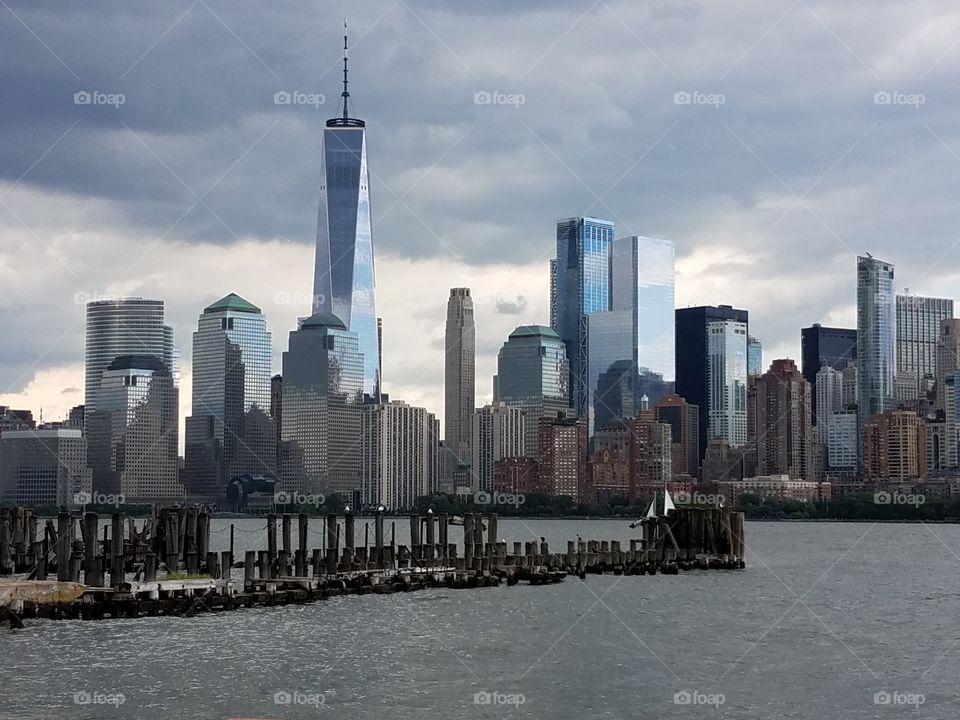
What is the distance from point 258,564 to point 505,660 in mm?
26933

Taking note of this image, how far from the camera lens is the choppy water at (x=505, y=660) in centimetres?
5025

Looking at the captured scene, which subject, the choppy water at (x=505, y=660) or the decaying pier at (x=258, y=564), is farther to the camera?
the decaying pier at (x=258, y=564)

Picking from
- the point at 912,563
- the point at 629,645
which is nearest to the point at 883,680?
the point at 629,645

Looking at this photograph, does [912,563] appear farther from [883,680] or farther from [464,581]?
[883,680]

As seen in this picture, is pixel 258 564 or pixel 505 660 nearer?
pixel 505 660

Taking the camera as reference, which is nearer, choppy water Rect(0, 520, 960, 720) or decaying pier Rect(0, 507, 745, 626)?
choppy water Rect(0, 520, 960, 720)

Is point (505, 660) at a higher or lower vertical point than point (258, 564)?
lower

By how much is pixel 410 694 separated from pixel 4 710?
13.8 metres

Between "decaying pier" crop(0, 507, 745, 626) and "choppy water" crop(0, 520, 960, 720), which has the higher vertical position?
"decaying pier" crop(0, 507, 745, 626)

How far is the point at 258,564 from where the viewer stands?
8438 cm

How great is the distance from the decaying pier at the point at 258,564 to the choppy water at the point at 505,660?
1127 mm

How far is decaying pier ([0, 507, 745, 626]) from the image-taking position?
232 feet

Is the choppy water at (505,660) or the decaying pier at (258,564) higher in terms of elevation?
the decaying pier at (258,564)

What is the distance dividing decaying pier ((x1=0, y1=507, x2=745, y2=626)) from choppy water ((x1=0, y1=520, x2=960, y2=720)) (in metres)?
1.13
